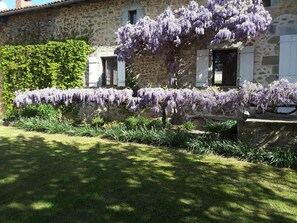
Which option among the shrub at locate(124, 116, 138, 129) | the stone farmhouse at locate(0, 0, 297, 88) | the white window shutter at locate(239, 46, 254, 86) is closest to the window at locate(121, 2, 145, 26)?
the stone farmhouse at locate(0, 0, 297, 88)

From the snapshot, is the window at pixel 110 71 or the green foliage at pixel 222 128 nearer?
the green foliage at pixel 222 128

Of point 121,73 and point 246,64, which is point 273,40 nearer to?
point 246,64

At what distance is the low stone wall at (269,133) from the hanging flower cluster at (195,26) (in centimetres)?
325

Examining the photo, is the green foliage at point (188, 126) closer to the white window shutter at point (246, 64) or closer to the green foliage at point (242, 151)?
the green foliage at point (242, 151)

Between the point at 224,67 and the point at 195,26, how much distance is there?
1.48 m

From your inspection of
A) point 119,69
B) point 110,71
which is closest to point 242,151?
point 119,69

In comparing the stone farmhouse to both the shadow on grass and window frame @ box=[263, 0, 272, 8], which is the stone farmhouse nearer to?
window frame @ box=[263, 0, 272, 8]

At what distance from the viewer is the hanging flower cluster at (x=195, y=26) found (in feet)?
26.1

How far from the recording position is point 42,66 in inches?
443

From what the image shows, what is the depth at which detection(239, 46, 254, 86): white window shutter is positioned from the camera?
820 cm

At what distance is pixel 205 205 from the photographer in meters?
3.45

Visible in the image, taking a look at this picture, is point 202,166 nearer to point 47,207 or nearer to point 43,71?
point 47,207

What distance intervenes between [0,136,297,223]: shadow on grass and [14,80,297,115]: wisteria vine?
5.20 feet

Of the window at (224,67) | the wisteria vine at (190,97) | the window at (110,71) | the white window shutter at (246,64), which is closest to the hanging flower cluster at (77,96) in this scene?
the wisteria vine at (190,97)
